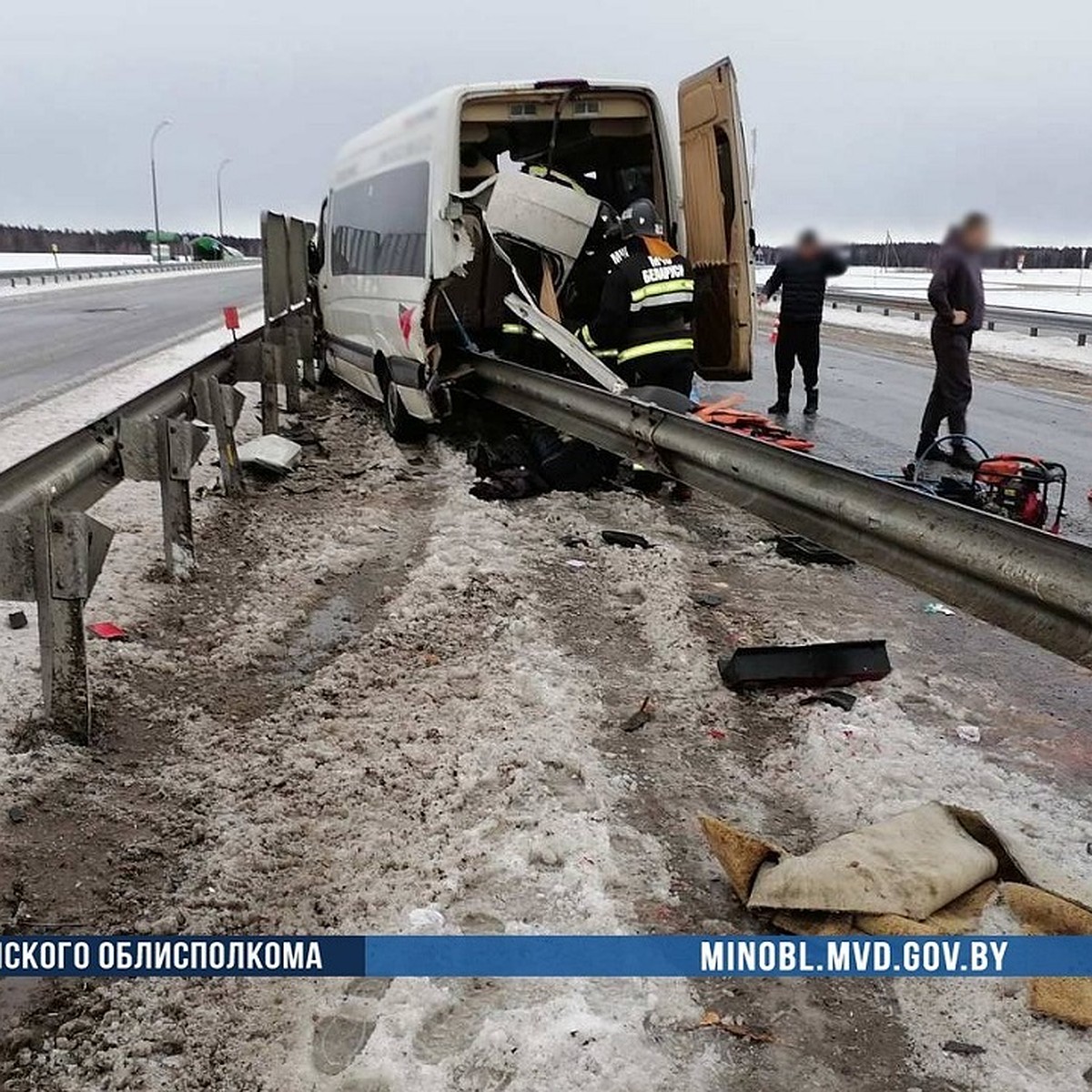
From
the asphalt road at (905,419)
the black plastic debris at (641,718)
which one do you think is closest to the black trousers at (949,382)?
the asphalt road at (905,419)

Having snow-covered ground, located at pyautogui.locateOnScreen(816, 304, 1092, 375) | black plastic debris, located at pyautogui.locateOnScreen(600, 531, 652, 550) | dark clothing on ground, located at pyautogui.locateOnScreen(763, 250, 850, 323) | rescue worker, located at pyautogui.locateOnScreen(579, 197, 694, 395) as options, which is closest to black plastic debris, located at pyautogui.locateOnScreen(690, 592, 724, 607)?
black plastic debris, located at pyautogui.locateOnScreen(600, 531, 652, 550)

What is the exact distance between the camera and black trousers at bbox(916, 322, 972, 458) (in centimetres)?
820

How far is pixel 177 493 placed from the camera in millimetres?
5133

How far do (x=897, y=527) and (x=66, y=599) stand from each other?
261cm

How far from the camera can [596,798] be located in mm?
3141

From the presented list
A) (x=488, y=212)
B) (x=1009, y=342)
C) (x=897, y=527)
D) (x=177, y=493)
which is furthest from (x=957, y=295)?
(x=1009, y=342)

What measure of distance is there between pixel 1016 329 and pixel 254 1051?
2433cm

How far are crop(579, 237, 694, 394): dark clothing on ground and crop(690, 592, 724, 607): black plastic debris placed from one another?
2132mm

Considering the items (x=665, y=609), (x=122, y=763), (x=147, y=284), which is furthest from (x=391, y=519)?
(x=147, y=284)

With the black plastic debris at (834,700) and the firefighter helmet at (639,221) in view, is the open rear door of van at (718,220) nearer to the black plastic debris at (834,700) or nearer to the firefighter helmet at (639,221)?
the firefighter helmet at (639,221)

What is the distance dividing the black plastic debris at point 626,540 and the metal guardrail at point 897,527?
39.8 inches

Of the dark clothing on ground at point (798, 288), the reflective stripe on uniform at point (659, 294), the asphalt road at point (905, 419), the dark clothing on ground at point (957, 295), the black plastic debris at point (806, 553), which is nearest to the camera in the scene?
the black plastic debris at point (806, 553)

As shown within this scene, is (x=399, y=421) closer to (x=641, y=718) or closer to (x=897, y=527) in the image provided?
(x=641, y=718)

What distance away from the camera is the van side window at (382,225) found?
739 centimetres
